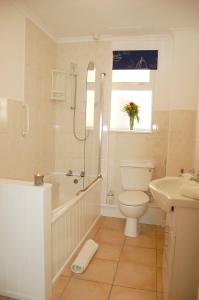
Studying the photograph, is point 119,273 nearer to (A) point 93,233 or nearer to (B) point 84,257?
(B) point 84,257

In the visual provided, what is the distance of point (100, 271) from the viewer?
2066 mm

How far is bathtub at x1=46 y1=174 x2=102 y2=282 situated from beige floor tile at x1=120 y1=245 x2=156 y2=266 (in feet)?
1.61

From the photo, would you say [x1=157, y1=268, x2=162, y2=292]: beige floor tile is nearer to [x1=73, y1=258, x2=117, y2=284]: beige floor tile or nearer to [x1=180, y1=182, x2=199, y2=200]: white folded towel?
Answer: [x1=73, y1=258, x2=117, y2=284]: beige floor tile

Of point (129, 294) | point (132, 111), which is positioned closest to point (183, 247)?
point (129, 294)

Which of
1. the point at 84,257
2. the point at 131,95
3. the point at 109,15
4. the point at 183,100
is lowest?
the point at 84,257

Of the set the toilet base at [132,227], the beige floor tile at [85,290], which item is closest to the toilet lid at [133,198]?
the toilet base at [132,227]

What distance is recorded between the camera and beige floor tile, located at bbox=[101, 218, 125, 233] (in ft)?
9.69

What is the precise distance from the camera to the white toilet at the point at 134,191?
2.64m

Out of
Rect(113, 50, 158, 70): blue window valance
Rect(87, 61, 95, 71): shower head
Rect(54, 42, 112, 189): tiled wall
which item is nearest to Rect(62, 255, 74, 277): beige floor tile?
Rect(54, 42, 112, 189): tiled wall

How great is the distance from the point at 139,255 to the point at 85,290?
751 mm

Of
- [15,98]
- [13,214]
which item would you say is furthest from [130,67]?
[13,214]

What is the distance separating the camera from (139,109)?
3.16 metres

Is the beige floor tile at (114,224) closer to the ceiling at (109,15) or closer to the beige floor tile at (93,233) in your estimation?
the beige floor tile at (93,233)

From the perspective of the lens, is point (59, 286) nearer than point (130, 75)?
Yes
